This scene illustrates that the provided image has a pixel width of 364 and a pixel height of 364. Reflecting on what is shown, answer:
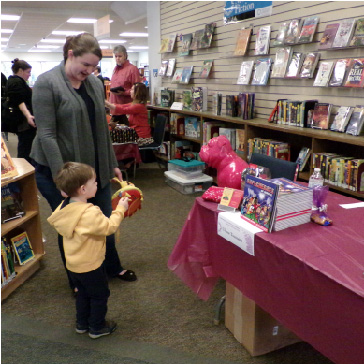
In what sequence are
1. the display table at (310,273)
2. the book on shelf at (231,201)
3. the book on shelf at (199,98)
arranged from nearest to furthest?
the display table at (310,273)
the book on shelf at (231,201)
the book on shelf at (199,98)

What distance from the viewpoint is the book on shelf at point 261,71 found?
4.19 metres

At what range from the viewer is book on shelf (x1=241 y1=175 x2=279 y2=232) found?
1.61m

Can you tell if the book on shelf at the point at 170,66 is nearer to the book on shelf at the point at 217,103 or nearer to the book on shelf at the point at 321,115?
the book on shelf at the point at 217,103

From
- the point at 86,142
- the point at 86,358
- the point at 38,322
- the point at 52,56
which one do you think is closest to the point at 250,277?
the point at 86,358

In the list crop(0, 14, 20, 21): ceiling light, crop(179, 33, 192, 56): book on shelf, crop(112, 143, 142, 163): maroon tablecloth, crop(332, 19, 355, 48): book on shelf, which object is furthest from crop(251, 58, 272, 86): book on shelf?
crop(0, 14, 20, 21): ceiling light

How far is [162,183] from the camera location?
5.55 metres

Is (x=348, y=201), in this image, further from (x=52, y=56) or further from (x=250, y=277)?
(x=52, y=56)

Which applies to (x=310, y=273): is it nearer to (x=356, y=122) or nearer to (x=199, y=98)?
(x=356, y=122)

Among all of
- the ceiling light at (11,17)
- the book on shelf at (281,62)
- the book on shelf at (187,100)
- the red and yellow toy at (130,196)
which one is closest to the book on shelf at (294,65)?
the book on shelf at (281,62)

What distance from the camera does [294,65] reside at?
383 cm

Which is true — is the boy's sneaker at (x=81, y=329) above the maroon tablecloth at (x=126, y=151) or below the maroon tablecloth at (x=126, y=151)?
below

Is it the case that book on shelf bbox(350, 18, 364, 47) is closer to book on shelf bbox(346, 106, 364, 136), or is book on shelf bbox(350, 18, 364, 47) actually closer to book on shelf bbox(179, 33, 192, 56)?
book on shelf bbox(346, 106, 364, 136)

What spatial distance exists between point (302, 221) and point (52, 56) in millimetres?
24948

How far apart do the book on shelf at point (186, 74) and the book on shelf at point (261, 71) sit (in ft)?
5.08
